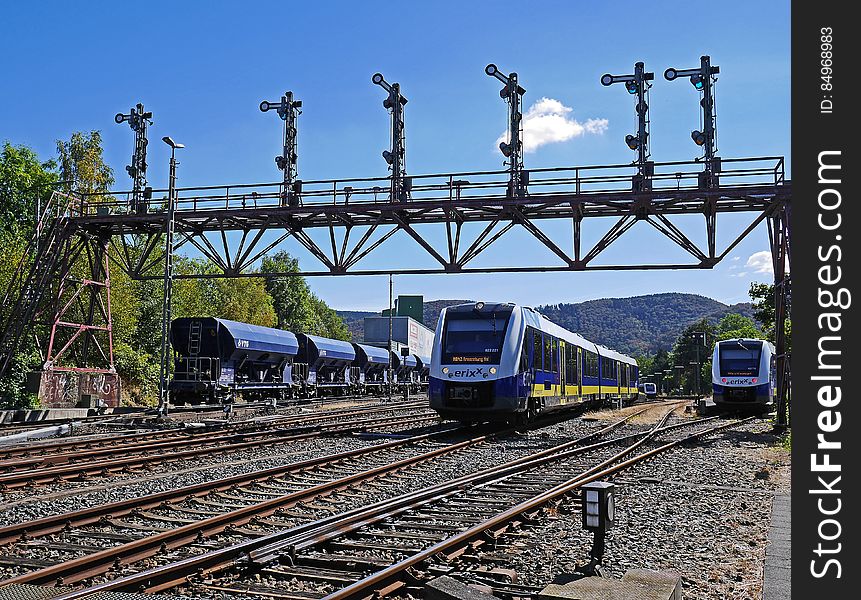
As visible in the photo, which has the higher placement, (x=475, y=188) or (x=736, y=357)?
(x=475, y=188)

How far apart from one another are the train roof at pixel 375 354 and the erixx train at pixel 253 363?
0.88 feet

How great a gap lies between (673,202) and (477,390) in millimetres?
7625

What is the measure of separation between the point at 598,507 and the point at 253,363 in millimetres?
27892

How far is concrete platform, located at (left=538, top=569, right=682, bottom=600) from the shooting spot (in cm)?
441

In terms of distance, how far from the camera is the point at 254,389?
106 ft

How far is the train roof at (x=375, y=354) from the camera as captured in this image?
46.0 meters

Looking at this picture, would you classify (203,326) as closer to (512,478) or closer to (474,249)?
(474,249)

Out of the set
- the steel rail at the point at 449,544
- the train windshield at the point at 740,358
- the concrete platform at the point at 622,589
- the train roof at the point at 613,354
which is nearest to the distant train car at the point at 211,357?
the train roof at the point at 613,354

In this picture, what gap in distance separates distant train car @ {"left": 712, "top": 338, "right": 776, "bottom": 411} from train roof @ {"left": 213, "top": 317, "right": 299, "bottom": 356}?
57.0 ft

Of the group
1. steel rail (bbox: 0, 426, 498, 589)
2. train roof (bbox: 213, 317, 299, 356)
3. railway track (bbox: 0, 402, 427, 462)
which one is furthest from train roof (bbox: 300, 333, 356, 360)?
steel rail (bbox: 0, 426, 498, 589)

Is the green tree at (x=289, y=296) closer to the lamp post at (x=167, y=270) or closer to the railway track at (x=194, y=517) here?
the lamp post at (x=167, y=270)

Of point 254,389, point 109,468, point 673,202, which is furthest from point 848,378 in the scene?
point 254,389

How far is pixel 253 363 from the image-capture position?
32500mm

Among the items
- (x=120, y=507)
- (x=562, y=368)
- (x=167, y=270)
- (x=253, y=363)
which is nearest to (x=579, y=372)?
(x=562, y=368)
